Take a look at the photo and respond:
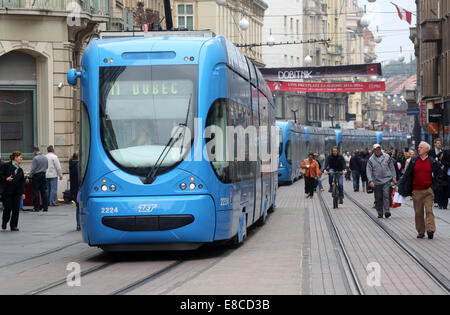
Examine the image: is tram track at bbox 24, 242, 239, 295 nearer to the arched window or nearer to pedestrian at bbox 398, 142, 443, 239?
pedestrian at bbox 398, 142, 443, 239

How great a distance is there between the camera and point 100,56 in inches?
571

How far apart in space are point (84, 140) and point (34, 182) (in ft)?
A: 43.2

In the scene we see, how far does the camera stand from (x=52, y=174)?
2898 cm

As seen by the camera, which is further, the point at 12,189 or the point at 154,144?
the point at 12,189

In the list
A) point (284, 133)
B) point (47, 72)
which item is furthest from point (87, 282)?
point (284, 133)

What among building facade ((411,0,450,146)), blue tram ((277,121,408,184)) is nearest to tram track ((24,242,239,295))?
building facade ((411,0,450,146))

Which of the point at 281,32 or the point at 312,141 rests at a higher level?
the point at 281,32

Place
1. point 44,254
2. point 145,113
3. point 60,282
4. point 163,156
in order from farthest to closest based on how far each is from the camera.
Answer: point 44,254, point 145,113, point 163,156, point 60,282

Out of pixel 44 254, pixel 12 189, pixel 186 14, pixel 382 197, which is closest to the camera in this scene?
pixel 44 254

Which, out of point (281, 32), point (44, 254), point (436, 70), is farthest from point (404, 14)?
point (281, 32)

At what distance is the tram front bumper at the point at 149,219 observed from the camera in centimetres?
1398

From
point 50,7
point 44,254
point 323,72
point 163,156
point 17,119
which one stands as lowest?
point 44,254

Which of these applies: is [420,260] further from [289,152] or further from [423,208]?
[289,152]
